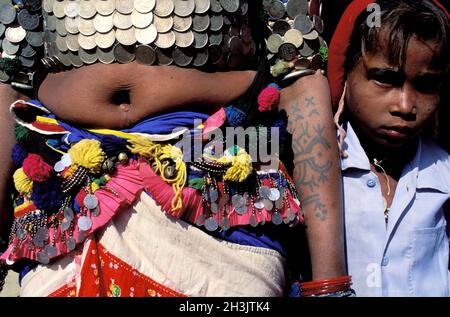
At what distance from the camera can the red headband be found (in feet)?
8.59

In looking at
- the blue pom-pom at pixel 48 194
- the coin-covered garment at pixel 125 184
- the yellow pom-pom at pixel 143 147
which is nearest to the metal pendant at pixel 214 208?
the coin-covered garment at pixel 125 184

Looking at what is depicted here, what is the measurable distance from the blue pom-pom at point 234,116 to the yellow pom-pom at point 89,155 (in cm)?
42

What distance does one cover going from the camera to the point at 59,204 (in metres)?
2.23

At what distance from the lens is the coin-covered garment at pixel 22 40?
248 cm

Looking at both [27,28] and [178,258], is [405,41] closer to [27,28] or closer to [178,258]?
[178,258]

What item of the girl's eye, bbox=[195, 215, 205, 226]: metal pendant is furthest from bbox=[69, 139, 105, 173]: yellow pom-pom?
the girl's eye

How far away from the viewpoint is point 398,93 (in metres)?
2.53

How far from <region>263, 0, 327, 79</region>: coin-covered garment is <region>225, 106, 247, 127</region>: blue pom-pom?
10.8 inches

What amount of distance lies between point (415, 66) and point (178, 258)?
109cm

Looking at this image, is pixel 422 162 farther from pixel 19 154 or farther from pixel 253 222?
pixel 19 154

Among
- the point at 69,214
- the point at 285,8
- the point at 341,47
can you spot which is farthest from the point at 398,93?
the point at 69,214

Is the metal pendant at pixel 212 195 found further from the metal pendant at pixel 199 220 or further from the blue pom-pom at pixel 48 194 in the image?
the blue pom-pom at pixel 48 194

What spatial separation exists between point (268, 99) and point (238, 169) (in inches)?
11.1

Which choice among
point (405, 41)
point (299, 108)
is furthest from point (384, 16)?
point (299, 108)
